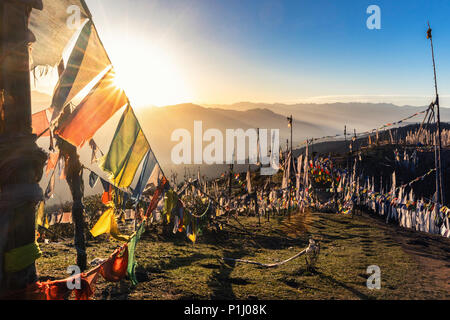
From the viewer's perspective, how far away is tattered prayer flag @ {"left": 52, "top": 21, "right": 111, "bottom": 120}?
312 cm

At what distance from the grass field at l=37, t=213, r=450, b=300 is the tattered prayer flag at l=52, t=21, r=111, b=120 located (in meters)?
6.10

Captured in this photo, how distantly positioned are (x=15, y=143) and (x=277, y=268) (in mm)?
10031

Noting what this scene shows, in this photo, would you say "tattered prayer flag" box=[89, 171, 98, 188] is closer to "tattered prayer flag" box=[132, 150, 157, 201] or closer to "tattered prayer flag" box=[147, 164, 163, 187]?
"tattered prayer flag" box=[147, 164, 163, 187]

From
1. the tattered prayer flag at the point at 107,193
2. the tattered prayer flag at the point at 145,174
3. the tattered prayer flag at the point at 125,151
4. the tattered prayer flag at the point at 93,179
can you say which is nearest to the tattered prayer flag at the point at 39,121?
the tattered prayer flag at the point at 125,151

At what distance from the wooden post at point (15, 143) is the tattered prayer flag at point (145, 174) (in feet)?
7.10

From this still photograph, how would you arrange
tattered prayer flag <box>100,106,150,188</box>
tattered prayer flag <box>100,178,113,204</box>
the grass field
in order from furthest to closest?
tattered prayer flag <box>100,178,113,204</box>, the grass field, tattered prayer flag <box>100,106,150,188</box>

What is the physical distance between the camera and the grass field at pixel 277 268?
26.7 feet

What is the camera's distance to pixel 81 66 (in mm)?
3316

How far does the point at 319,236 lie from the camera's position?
A: 646 inches

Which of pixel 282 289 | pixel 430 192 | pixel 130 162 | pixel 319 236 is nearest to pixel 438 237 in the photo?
pixel 319 236

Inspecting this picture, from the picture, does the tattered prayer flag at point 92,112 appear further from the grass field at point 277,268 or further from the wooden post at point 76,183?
the grass field at point 277,268

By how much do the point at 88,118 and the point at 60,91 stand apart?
1.99ft

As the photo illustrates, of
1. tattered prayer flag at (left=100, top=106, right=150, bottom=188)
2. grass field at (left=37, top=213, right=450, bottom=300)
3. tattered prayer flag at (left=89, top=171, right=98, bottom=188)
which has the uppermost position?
tattered prayer flag at (left=100, top=106, right=150, bottom=188)

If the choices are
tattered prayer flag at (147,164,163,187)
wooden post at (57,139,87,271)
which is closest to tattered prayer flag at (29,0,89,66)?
tattered prayer flag at (147,164,163,187)
